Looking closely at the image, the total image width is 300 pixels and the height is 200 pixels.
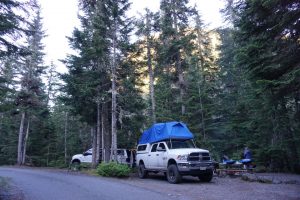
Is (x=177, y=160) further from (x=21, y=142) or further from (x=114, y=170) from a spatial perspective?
(x=21, y=142)

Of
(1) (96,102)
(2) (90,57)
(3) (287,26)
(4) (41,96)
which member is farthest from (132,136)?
(3) (287,26)

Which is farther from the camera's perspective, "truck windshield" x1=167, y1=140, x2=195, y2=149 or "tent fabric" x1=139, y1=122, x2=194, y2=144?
"tent fabric" x1=139, y1=122, x2=194, y2=144

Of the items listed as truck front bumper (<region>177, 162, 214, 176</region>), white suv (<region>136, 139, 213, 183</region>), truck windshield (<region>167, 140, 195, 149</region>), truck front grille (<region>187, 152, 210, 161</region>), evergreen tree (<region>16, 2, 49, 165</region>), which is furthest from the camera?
evergreen tree (<region>16, 2, 49, 165</region>)

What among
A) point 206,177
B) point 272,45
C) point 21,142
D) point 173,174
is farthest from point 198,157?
point 21,142

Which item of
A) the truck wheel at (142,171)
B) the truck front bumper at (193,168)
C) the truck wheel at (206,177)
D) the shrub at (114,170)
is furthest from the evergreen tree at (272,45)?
the shrub at (114,170)

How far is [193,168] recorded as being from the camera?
1630cm

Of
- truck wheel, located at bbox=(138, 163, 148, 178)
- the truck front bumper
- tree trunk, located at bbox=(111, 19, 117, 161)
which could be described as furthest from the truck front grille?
tree trunk, located at bbox=(111, 19, 117, 161)

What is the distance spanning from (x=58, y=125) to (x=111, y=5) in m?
24.0

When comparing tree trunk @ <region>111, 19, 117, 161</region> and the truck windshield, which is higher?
tree trunk @ <region>111, 19, 117, 161</region>

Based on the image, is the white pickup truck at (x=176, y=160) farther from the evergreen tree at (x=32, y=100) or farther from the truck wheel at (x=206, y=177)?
the evergreen tree at (x=32, y=100)

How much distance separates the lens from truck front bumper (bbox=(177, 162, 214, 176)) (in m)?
16.3

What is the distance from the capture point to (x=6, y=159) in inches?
1722

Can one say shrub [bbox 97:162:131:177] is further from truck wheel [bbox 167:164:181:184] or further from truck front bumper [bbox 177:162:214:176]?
truck front bumper [bbox 177:162:214:176]

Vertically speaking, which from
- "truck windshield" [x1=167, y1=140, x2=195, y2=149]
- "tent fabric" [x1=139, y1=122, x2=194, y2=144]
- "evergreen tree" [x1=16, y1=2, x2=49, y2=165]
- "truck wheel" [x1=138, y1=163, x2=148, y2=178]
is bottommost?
"truck wheel" [x1=138, y1=163, x2=148, y2=178]
